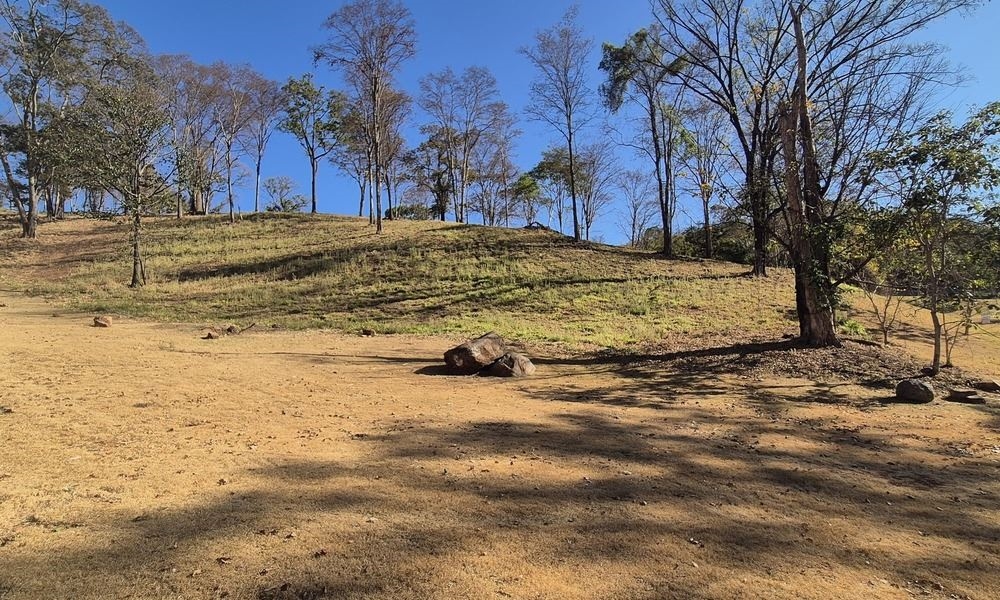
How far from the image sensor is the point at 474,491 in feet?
13.6

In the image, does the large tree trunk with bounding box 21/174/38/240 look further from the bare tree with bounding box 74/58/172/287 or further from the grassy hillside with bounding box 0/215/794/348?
the bare tree with bounding box 74/58/172/287

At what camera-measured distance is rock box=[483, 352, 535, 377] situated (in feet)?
33.2

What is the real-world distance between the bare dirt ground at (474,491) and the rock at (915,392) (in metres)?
0.19

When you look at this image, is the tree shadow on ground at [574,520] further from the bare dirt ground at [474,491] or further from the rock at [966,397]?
the rock at [966,397]

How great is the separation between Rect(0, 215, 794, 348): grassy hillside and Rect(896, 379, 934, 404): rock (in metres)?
6.48

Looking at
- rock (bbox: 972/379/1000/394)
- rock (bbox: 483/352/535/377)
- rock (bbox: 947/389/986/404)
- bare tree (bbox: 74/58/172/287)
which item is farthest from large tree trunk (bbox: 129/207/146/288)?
rock (bbox: 972/379/1000/394)

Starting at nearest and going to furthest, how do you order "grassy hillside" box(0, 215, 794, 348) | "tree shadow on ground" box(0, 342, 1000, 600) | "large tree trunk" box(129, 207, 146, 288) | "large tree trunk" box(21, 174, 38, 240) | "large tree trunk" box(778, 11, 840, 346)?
"tree shadow on ground" box(0, 342, 1000, 600) → "large tree trunk" box(778, 11, 840, 346) → "grassy hillside" box(0, 215, 794, 348) → "large tree trunk" box(129, 207, 146, 288) → "large tree trunk" box(21, 174, 38, 240)

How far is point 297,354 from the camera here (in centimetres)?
1158

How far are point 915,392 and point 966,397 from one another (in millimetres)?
749

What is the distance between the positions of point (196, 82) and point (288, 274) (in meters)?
23.6

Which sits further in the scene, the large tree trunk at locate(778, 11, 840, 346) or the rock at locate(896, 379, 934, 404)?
the large tree trunk at locate(778, 11, 840, 346)

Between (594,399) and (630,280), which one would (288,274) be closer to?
(630,280)

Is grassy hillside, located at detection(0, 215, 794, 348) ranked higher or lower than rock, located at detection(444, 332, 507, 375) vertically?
higher

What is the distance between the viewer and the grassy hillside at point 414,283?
17.4m
